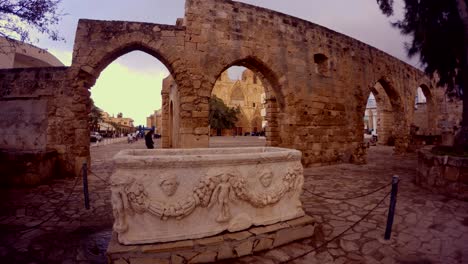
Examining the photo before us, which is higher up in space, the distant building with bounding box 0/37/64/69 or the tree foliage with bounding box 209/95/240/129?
the distant building with bounding box 0/37/64/69

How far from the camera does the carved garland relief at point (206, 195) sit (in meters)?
2.24

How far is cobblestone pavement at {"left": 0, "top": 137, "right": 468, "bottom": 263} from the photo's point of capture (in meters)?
2.56

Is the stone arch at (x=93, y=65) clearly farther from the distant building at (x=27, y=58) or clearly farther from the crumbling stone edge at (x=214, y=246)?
the distant building at (x=27, y=58)

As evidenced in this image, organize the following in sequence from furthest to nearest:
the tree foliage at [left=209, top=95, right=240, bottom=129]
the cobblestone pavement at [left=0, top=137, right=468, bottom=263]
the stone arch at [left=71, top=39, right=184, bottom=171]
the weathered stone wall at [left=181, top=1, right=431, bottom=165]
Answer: the tree foliage at [left=209, top=95, right=240, bottom=129] < the weathered stone wall at [left=181, top=1, right=431, bottom=165] < the stone arch at [left=71, top=39, right=184, bottom=171] < the cobblestone pavement at [left=0, top=137, right=468, bottom=263]

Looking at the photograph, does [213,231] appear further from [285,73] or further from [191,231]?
[285,73]

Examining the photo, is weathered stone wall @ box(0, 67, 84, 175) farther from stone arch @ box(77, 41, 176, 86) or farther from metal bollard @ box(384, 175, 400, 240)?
metal bollard @ box(384, 175, 400, 240)

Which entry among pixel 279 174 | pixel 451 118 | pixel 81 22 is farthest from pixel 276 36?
pixel 451 118

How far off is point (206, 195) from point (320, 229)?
1.78 metres

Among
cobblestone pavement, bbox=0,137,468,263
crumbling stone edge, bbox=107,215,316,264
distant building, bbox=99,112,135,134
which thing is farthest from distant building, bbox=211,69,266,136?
crumbling stone edge, bbox=107,215,316,264

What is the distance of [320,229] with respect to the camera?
324cm

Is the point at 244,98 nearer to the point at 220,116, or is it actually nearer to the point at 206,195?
the point at 220,116

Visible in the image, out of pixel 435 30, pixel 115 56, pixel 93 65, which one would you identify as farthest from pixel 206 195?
pixel 435 30

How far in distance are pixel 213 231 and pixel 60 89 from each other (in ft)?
20.7

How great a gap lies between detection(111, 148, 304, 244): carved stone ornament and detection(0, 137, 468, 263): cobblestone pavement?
0.46 meters
